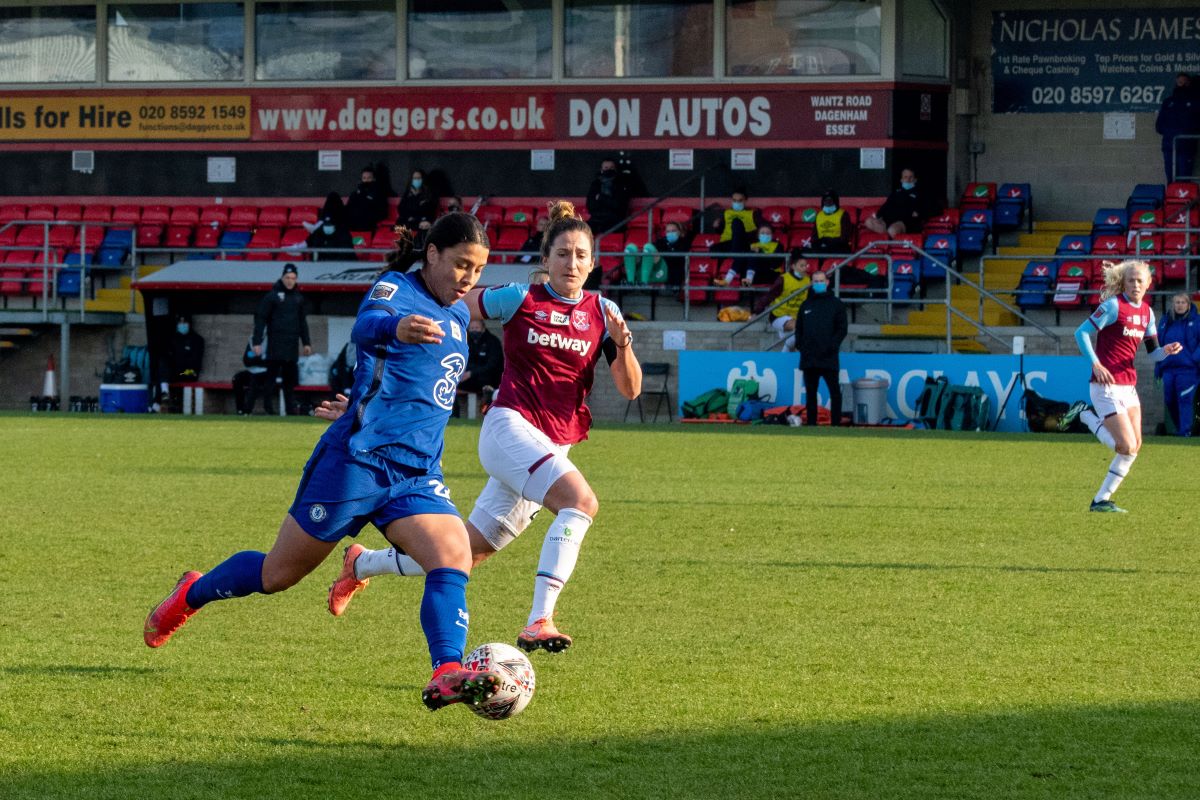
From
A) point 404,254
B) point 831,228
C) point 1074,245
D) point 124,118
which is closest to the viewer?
point 404,254

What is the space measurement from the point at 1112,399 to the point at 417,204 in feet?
56.0

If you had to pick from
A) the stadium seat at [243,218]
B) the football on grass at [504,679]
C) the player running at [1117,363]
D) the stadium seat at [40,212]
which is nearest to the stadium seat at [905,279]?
the stadium seat at [243,218]

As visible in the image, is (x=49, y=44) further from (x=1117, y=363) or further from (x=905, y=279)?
(x=1117, y=363)

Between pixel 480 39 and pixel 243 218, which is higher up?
pixel 480 39

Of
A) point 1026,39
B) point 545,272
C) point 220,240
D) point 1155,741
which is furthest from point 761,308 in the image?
point 1155,741

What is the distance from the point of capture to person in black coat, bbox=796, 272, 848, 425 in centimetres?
2269

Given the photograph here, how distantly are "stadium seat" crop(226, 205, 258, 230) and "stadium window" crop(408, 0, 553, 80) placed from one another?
348cm

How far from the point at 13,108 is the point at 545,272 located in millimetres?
27346

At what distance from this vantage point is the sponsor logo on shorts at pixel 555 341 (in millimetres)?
7586

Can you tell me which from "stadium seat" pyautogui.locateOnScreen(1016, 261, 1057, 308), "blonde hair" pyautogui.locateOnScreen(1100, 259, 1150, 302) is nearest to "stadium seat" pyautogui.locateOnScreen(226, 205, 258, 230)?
"stadium seat" pyautogui.locateOnScreen(1016, 261, 1057, 308)

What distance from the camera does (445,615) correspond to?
5.77m

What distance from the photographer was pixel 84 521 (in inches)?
475

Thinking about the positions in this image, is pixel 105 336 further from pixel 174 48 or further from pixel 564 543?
pixel 564 543

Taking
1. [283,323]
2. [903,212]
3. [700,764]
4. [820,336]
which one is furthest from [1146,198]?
[700,764]
